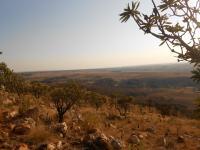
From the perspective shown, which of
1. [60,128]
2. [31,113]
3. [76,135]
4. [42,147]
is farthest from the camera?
[31,113]

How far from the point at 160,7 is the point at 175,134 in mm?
11361

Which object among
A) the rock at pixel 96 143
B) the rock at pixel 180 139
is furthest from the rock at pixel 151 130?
the rock at pixel 96 143

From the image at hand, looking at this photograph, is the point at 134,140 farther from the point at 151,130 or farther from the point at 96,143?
the point at 151,130

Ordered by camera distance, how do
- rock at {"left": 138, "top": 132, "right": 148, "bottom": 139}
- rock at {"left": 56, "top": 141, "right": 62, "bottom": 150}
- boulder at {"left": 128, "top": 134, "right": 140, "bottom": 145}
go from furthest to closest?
rock at {"left": 138, "top": 132, "right": 148, "bottom": 139}
boulder at {"left": 128, "top": 134, "right": 140, "bottom": 145}
rock at {"left": 56, "top": 141, "right": 62, "bottom": 150}

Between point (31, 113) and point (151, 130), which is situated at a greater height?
point (31, 113)

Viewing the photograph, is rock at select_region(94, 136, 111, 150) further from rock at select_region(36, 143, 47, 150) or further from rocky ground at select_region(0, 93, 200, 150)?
rock at select_region(36, 143, 47, 150)

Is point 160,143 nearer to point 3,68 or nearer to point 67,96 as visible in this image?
point 67,96

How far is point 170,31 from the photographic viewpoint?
5703mm

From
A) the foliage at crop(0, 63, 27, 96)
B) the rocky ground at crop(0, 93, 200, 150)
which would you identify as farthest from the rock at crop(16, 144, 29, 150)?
the foliage at crop(0, 63, 27, 96)

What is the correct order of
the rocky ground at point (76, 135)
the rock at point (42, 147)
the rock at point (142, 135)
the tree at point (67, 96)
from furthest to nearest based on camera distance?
the tree at point (67, 96) → the rock at point (142, 135) → the rocky ground at point (76, 135) → the rock at point (42, 147)

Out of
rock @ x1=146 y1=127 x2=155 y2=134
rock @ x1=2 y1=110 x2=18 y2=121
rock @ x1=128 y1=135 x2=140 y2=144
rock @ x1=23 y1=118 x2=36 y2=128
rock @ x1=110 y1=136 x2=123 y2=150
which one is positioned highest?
rock @ x1=2 y1=110 x2=18 y2=121

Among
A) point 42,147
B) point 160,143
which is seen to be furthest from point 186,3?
point 160,143

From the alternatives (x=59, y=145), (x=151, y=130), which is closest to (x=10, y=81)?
(x=151, y=130)

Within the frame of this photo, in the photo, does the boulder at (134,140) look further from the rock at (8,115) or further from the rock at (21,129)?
the rock at (8,115)
